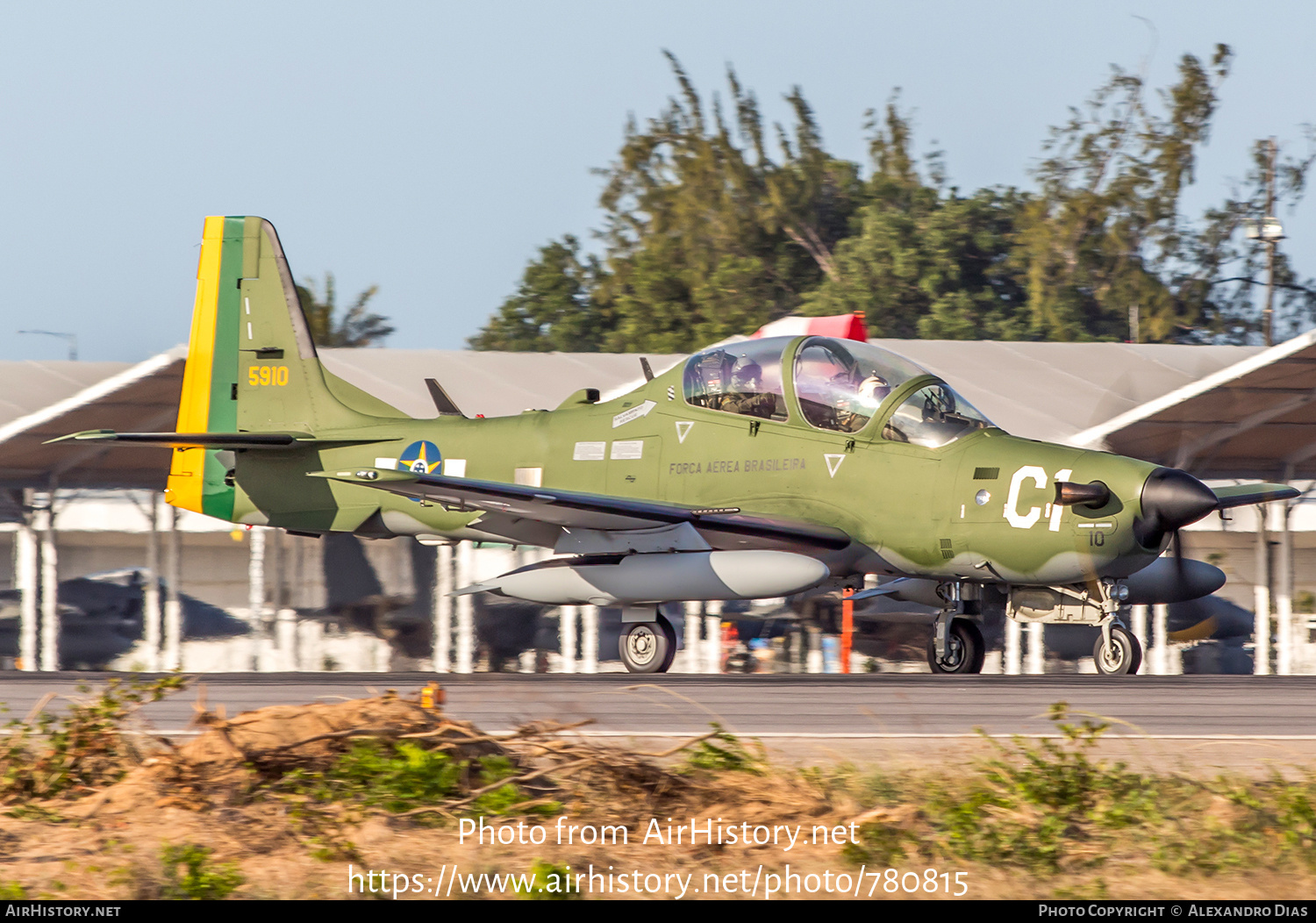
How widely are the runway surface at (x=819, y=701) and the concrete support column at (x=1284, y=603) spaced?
9.22 m

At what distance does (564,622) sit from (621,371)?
385 centimetres

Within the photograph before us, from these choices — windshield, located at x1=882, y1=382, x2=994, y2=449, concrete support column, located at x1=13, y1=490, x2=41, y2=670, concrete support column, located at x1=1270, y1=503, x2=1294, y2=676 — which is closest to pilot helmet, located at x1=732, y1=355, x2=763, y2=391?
windshield, located at x1=882, y1=382, x2=994, y2=449

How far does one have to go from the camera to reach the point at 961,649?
12547mm

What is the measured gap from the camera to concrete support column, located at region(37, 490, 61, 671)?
20.0 metres

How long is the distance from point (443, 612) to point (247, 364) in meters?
5.88

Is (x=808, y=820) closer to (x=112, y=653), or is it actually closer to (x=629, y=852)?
(x=629, y=852)

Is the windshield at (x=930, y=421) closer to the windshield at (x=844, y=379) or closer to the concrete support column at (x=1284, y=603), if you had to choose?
the windshield at (x=844, y=379)

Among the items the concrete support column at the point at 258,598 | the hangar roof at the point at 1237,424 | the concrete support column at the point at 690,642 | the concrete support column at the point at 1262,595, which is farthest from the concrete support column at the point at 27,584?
the concrete support column at the point at 1262,595

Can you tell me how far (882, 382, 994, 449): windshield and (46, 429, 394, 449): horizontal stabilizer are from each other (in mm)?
5760

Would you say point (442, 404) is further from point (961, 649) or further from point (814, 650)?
point (814, 650)

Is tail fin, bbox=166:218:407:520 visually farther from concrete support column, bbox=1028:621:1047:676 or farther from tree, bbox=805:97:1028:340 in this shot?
tree, bbox=805:97:1028:340

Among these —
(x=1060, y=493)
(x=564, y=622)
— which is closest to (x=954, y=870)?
(x=1060, y=493)

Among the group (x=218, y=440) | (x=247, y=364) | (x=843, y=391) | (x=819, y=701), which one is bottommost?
(x=819, y=701)

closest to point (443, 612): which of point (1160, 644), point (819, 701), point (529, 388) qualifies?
point (529, 388)
